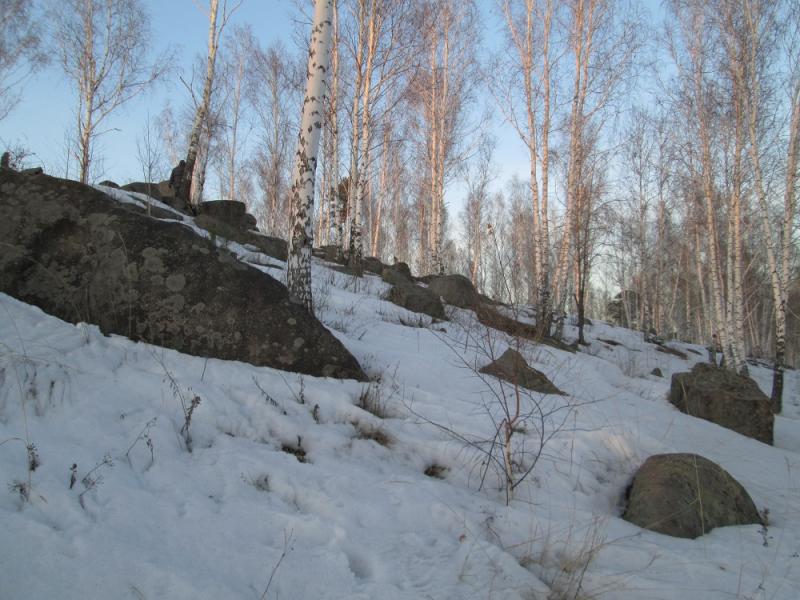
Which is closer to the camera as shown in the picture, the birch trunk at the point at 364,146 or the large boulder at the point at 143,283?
the large boulder at the point at 143,283

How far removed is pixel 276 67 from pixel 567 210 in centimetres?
1288

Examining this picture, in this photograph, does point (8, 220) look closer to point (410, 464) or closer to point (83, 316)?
point (83, 316)

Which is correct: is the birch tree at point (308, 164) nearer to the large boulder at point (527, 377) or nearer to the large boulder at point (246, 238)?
the large boulder at point (527, 377)

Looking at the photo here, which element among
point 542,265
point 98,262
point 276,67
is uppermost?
point 276,67

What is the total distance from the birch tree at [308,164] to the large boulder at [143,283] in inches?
30.7

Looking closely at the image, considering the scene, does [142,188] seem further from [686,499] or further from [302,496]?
[686,499]

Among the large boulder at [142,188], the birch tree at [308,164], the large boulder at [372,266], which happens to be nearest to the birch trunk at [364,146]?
the large boulder at [372,266]

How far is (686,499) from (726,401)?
3489 mm

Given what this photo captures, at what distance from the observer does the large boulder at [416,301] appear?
7266mm

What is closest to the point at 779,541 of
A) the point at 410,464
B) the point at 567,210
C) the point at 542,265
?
the point at 410,464

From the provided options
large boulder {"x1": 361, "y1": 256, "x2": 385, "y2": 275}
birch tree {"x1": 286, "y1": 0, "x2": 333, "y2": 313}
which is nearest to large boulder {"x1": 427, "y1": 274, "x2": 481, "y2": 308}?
large boulder {"x1": 361, "y1": 256, "x2": 385, "y2": 275}

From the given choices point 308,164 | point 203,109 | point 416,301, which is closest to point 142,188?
point 203,109

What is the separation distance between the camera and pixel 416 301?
24.1 ft

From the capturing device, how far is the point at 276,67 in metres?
16.5
